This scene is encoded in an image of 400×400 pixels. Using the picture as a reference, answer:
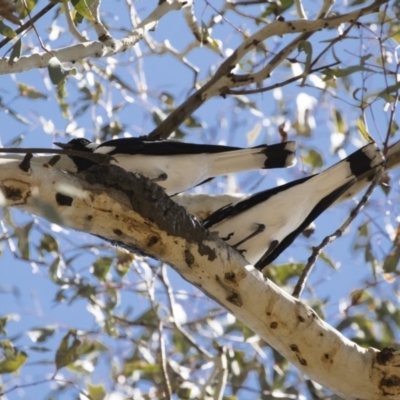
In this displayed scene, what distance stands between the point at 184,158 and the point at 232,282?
802mm

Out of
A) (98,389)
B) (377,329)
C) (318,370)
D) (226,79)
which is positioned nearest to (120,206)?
(318,370)

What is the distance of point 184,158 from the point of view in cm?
327

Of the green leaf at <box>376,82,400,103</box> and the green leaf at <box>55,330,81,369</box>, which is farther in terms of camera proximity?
the green leaf at <box>55,330,81,369</box>

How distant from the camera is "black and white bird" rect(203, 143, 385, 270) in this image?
3264mm

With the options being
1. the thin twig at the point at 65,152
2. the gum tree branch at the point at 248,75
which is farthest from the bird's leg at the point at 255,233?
the thin twig at the point at 65,152

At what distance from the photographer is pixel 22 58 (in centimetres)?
279

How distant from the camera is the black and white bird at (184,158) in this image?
320 cm

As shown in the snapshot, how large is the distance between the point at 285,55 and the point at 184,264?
125 cm

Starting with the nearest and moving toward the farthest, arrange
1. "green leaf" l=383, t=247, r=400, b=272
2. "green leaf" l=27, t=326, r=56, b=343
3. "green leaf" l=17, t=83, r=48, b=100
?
"green leaf" l=383, t=247, r=400, b=272, "green leaf" l=17, t=83, r=48, b=100, "green leaf" l=27, t=326, r=56, b=343

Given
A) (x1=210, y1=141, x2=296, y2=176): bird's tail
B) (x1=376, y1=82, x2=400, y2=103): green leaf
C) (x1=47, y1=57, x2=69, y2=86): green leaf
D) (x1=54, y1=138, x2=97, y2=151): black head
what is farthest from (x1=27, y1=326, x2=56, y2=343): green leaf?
(x1=376, y1=82, x2=400, y2=103): green leaf

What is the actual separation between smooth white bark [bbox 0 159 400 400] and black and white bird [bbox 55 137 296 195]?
638 millimetres

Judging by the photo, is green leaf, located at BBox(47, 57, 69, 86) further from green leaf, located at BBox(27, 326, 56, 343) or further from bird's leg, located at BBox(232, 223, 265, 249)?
green leaf, located at BBox(27, 326, 56, 343)

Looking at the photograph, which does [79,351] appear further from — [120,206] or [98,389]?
[120,206]

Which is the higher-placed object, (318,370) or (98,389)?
(98,389)
